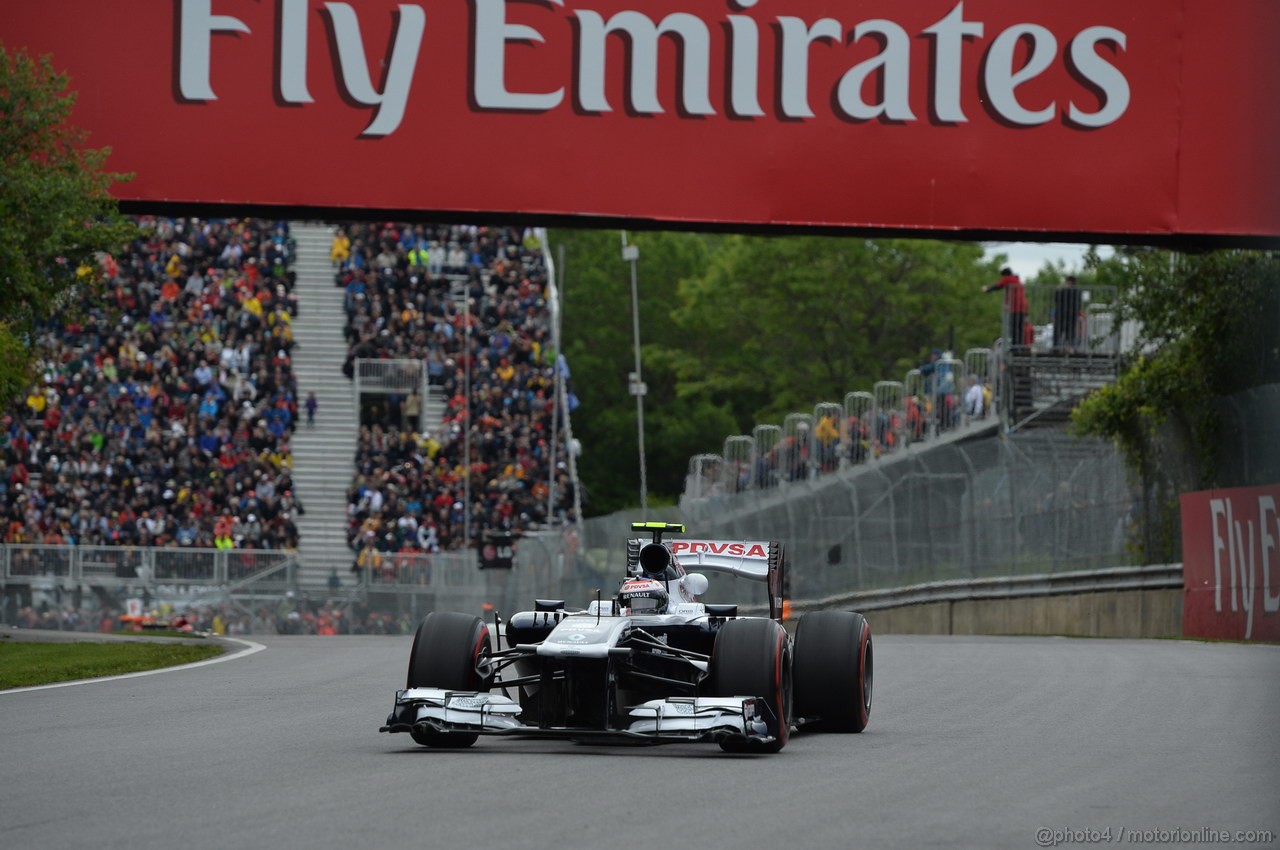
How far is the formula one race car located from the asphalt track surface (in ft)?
0.53

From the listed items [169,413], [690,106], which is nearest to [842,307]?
[169,413]

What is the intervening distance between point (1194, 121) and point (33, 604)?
1903cm

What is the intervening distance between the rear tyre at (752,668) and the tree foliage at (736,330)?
55.2m

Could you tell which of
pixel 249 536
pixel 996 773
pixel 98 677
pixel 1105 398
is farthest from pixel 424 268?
pixel 996 773

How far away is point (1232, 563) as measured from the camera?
2345 cm

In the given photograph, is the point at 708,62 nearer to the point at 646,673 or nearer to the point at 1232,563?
the point at 1232,563

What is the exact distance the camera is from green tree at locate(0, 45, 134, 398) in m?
20.3

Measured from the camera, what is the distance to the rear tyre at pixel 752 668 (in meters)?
9.93

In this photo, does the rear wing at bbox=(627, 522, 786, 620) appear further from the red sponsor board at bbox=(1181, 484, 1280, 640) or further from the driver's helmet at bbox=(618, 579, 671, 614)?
the red sponsor board at bbox=(1181, 484, 1280, 640)

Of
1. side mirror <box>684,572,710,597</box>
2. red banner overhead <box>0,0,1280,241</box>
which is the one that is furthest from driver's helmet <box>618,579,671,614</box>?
red banner overhead <box>0,0,1280,241</box>

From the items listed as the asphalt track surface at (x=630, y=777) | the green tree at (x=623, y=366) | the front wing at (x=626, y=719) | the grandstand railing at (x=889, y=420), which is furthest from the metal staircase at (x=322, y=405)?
the front wing at (x=626, y=719)

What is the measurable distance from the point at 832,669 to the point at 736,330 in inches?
2351

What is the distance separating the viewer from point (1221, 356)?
26.5m

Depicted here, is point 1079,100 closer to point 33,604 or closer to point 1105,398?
point 1105,398
